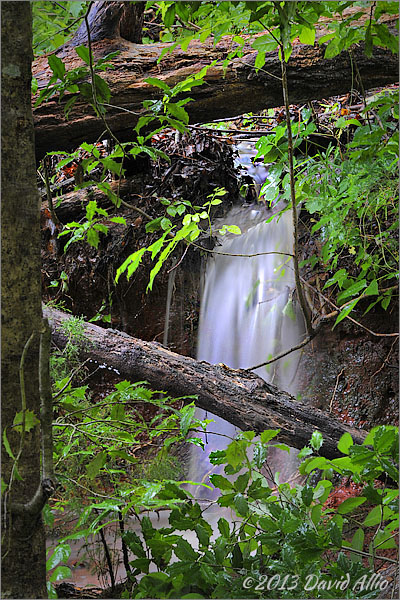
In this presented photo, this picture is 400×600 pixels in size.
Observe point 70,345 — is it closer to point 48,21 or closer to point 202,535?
point 202,535

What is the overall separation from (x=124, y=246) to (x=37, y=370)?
1.12 meters

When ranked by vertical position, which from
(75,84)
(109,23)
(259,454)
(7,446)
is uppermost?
(109,23)

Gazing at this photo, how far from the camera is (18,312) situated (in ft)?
1.98

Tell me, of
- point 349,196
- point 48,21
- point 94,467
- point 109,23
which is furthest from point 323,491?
point 48,21

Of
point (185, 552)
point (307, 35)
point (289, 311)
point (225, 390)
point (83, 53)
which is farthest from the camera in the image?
point (289, 311)

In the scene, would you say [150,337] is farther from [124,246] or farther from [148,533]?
[148,533]

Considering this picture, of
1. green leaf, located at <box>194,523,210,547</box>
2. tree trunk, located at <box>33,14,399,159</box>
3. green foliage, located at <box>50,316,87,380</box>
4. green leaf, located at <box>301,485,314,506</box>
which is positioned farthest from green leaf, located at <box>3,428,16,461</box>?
tree trunk, located at <box>33,14,399,159</box>

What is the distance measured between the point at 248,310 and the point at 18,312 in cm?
116

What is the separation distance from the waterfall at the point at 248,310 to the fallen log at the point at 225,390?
0.31 m

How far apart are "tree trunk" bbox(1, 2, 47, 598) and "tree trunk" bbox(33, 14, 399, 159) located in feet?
2.19

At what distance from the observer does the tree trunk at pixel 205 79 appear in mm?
1279

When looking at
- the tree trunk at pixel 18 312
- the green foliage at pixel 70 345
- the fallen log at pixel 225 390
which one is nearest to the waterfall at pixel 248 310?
the fallen log at pixel 225 390

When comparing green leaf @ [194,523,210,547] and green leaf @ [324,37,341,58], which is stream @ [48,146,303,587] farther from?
green leaf @ [194,523,210,547]

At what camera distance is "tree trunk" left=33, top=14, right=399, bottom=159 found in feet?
4.20
